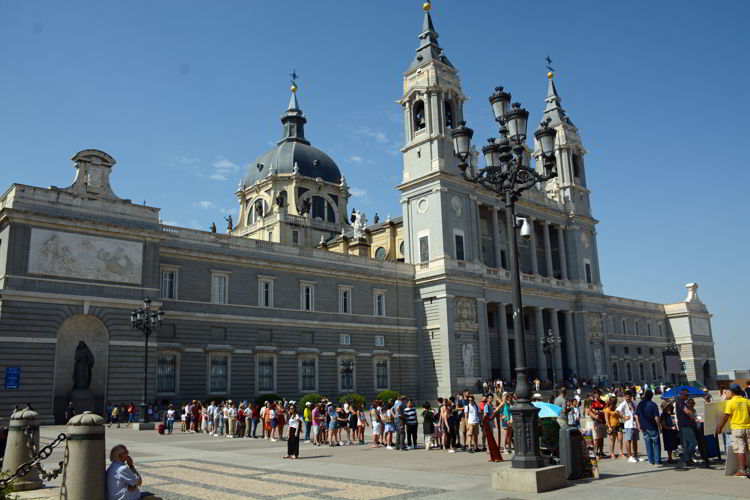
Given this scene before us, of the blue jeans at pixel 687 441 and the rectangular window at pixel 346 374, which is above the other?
the rectangular window at pixel 346 374

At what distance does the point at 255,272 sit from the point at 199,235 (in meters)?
4.26

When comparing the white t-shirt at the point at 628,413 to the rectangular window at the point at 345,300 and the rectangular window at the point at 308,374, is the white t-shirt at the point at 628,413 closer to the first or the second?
the rectangular window at the point at 308,374

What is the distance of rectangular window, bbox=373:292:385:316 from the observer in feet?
155

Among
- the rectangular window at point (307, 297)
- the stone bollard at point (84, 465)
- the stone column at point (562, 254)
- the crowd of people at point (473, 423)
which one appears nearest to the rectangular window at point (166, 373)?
the crowd of people at point (473, 423)

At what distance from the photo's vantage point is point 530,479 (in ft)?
38.4

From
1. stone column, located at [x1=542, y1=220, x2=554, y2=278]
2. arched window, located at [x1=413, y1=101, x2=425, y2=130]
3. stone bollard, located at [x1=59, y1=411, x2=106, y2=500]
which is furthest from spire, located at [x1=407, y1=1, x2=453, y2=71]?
stone bollard, located at [x1=59, y1=411, x2=106, y2=500]

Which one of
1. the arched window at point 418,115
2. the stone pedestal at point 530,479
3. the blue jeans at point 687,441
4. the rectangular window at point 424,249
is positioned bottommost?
the stone pedestal at point 530,479

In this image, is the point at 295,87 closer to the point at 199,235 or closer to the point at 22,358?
the point at 199,235

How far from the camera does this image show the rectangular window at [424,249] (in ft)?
163

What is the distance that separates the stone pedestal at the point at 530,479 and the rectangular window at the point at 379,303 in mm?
34897

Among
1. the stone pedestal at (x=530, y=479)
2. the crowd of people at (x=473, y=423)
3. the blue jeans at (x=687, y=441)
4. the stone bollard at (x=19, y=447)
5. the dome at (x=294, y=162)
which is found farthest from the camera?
the dome at (x=294, y=162)

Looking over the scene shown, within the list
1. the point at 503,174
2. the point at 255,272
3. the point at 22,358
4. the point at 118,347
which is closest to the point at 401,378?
the point at 255,272

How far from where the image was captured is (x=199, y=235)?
3884cm

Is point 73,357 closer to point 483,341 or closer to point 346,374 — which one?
point 346,374
